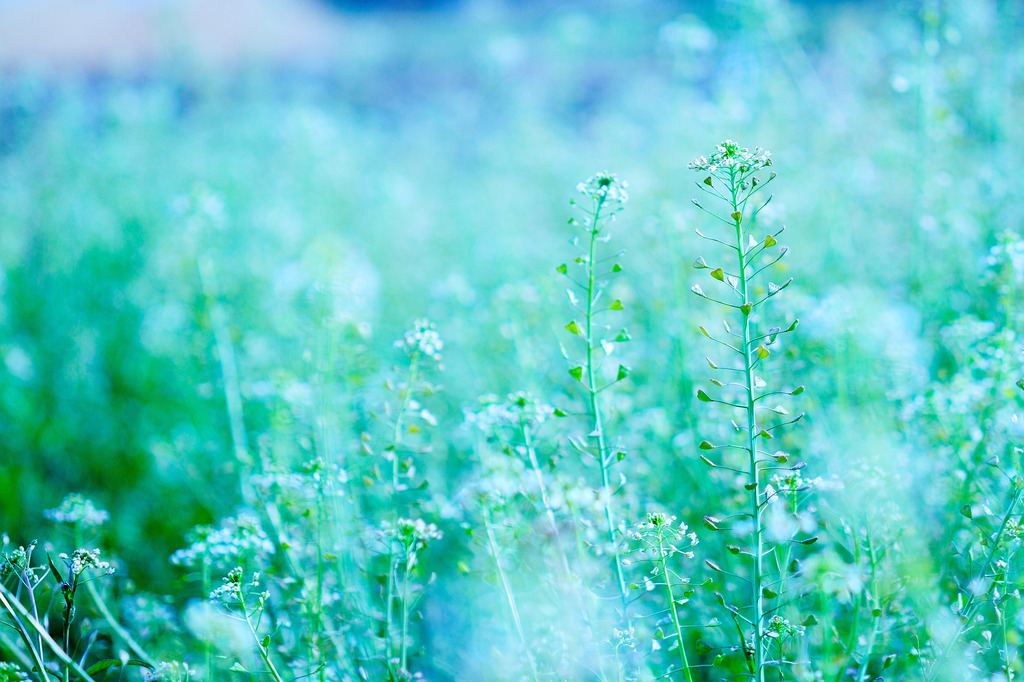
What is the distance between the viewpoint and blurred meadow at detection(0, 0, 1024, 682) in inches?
63.5

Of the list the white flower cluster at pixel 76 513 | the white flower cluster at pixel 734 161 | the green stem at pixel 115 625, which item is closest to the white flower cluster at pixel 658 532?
the white flower cluster at pixel 734 161

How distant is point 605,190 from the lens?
138 centimetres

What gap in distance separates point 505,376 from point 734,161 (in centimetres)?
195

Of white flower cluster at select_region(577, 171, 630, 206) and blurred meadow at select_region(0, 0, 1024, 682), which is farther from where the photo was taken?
blurred meadow at select_region(0, 0, 1024, 682)

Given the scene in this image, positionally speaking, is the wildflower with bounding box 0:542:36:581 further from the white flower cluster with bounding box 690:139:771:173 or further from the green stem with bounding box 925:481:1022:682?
the green stem with bounding box 925:481:1022:682

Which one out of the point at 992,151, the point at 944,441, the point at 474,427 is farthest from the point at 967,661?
the point at 992,151

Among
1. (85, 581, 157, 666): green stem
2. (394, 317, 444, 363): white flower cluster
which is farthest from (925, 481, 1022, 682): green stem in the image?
(85, 581, 157, 666): green stem

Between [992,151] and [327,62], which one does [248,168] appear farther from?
[992,151]

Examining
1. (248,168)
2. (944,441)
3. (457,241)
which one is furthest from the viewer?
(248,168)

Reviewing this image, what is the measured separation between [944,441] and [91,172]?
23.6ft

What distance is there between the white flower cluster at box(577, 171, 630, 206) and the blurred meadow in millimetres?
14

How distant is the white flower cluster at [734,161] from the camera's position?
49.0 inches

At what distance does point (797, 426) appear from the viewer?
2.33 m

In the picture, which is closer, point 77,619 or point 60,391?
point 77,619
